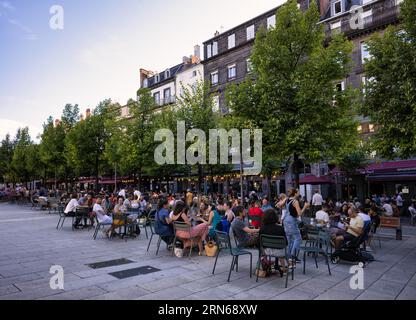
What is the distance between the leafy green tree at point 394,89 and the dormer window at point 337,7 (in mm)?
16736

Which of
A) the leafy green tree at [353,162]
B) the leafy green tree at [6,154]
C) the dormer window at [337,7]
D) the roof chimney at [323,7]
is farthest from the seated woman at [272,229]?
the leafy green tree at [6,154]

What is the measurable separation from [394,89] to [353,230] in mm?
5143

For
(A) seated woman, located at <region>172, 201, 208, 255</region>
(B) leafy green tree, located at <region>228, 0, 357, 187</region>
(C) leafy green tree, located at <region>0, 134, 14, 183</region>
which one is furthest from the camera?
(C) leafy green tree, located at <region>0, 134, 14, 183</region>

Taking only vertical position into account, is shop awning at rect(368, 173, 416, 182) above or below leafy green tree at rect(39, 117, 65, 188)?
below

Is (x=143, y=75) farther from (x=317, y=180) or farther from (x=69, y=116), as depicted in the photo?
(x=317, y=180)

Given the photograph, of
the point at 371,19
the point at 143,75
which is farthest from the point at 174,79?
the point at 371,19

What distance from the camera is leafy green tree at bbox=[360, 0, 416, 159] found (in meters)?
9.26

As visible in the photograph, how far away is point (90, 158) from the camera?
86.0ft

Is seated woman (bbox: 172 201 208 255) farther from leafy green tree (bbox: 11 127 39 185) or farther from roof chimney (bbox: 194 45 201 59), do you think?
roof chimney (bbox: 194 45 201 59)

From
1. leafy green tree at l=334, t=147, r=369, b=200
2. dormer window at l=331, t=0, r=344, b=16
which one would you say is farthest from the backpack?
dormer window at l=331, t=0, r=344, b=16

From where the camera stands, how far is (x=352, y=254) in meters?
7.25

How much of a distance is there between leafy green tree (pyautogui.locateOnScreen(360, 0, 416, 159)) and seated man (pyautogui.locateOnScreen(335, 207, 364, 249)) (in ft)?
11.4

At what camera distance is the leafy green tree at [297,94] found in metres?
12.1

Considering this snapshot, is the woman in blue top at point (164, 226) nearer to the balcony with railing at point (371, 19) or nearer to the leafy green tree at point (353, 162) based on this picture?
the leafy green tree at point (353, 162)
